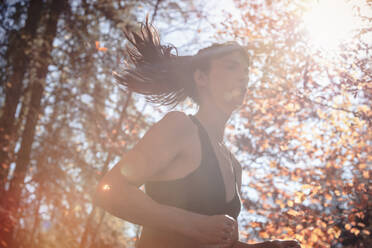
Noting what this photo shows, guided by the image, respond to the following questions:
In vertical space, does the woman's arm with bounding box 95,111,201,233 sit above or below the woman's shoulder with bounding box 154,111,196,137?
below

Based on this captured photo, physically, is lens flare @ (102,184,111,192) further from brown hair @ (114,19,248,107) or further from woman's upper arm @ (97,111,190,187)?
brown hair @ (114,19,248,107)

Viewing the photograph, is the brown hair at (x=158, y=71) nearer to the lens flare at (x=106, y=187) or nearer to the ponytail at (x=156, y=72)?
the ponytail at (x=156, y=72)

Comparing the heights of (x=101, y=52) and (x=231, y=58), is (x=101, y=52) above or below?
above

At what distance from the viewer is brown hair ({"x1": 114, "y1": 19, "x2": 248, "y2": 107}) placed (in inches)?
112

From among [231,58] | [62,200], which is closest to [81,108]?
[62,200]

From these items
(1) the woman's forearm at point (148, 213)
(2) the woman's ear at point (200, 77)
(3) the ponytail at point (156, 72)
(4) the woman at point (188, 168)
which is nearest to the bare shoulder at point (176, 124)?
(4) the woman at point (188, 168)

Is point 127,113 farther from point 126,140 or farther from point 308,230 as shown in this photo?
point 308,230

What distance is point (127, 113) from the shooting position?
9.97 m

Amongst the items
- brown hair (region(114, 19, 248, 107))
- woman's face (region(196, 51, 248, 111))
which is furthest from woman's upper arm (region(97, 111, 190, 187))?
brown hair (region(114, 19, 248, 107))

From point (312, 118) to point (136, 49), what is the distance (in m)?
6.70

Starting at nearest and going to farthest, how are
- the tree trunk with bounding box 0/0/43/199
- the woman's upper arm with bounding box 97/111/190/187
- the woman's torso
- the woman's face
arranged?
the woman's upper arm with bounding box 97/111/190/187
the woman's torso
the woman's face
the tree trunk with bounding box 0/0/43/199

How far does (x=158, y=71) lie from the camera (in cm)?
291

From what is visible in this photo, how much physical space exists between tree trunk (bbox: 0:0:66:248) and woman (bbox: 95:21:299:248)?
718 cm

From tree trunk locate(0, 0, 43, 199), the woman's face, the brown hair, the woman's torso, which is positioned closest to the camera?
the woman's torso
